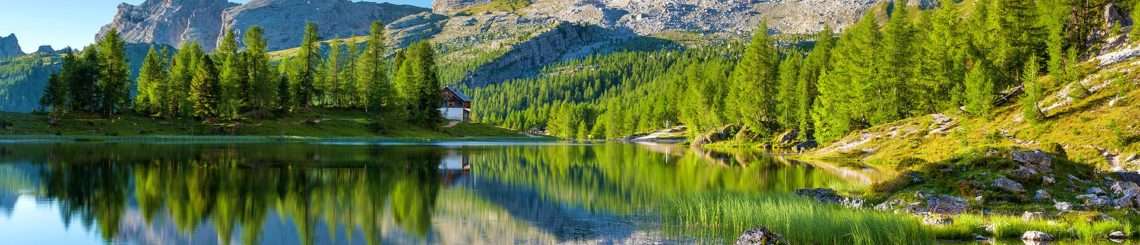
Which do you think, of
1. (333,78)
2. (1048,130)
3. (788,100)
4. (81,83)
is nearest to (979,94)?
(1048,130)

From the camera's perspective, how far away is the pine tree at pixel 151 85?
315ft

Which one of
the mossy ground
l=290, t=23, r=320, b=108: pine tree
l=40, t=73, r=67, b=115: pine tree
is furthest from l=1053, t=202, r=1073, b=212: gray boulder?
l=40, t=73, r=67, b=115: pine tree

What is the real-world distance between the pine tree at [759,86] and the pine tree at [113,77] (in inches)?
3364

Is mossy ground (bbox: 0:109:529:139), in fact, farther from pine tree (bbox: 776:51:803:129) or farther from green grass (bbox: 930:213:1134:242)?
green grass (bbox: 930:213:1134:242)

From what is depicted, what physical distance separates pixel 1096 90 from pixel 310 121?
91368 millimetres

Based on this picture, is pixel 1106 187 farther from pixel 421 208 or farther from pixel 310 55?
pixel 310 55

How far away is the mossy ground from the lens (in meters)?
84.9

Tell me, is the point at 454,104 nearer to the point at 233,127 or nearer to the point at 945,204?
the point at 233,127

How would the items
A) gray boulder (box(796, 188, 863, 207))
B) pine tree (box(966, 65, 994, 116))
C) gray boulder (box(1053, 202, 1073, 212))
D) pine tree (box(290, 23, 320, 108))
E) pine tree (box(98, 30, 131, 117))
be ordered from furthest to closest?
pine tree (box(290, 23, 320, 108)) → pine tree (box(98, 30, 131, 117)) → pine tree (box(966, 65, 994, 116)) → gray boulder (box(796, 188, 863, 207)) → gray boulder (box(1053, 202, 1073, 212))

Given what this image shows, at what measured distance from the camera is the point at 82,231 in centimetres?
2055

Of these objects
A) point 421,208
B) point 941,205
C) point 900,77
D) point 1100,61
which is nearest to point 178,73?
point 421,208

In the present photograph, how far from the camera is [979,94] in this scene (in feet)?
198

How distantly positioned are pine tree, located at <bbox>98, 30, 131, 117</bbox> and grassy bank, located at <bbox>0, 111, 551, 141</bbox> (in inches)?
114

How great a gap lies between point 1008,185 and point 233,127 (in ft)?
302
